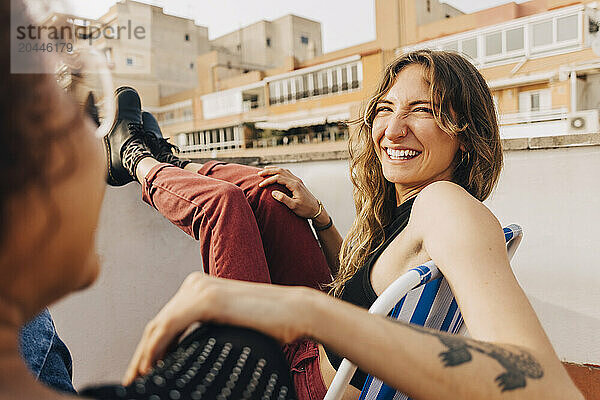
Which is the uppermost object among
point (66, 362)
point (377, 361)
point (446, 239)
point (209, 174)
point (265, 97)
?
point (265, 97)

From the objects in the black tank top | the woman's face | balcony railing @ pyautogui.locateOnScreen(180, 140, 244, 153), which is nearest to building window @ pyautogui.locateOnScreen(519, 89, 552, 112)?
the woman's face

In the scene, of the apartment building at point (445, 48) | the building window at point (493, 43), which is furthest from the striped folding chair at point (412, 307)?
the building window at point (493, 43)

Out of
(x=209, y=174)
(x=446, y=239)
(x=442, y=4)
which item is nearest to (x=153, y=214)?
(x=209, y=174)

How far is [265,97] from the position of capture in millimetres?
13102

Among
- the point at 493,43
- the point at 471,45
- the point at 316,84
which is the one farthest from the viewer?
the point at 316,84

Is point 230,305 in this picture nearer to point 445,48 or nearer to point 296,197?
point 296,197

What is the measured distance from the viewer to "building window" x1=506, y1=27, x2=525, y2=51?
5.41 meters

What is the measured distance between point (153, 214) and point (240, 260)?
1066 millimetres

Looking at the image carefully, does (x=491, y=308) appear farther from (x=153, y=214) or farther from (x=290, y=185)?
(x=153, y=214)

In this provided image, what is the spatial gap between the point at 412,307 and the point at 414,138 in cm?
55

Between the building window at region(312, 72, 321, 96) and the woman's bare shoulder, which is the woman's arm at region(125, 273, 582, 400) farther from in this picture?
the building window at region(312, 72, 321, 96)

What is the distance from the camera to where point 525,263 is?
85.2 inches

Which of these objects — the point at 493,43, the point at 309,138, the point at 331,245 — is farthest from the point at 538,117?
the point at 309,138

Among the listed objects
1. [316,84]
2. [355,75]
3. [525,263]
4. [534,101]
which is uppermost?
[316,84]
